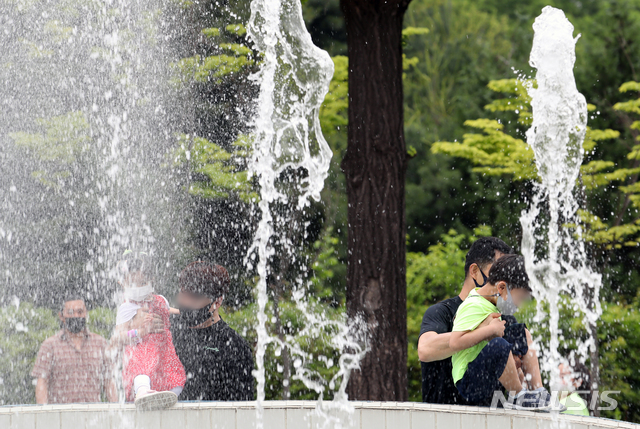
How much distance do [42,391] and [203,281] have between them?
4.41 feet

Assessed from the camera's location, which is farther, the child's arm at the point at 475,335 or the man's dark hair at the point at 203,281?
the man's dark hair at the point at 203,281

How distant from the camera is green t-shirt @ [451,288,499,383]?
3.27 meters

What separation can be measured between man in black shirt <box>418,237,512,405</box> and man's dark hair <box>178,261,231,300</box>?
1.12 m

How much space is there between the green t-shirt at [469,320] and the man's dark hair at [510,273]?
11cm

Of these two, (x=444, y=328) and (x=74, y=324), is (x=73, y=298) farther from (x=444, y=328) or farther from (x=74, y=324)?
(x=444, y=328)

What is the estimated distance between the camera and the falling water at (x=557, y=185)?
641 cm

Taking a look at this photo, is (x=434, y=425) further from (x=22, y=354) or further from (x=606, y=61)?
(x=606, y=61)

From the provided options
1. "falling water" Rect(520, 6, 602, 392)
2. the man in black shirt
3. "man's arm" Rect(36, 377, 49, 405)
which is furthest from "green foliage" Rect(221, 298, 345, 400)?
the man in black shirt

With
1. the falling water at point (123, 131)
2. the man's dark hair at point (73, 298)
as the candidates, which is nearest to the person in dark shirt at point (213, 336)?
the man's dark hair at point (73, 298)

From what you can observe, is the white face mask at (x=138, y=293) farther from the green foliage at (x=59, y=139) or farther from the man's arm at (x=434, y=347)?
the green foliage at (x=59, y=139)

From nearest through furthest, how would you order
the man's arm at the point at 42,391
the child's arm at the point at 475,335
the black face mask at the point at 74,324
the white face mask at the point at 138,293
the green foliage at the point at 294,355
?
1. the child's arm at the point at 475,335
2. the white face mask at the point at 138,293
3. the man's arm at the point at 42,391
4. the black face mask at the point at 74,324
5. the green foliage at the point at 294,355

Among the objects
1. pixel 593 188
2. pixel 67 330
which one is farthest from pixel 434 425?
pixel 593 188

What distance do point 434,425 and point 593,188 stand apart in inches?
252

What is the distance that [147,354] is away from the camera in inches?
151
